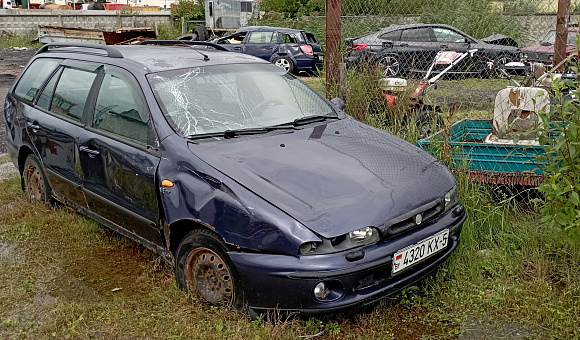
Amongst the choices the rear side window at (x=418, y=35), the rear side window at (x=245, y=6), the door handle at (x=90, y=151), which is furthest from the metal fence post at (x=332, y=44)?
the rear side window at (x=245, y=6)

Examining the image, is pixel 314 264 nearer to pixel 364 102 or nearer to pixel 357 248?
pixel 357 248

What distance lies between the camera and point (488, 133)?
19.3 feet

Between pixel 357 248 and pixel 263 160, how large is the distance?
0.83 m

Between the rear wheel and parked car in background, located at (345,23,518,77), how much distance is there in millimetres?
3558

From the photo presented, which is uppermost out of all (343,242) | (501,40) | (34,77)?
(501,40)

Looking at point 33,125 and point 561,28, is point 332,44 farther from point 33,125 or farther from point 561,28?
point 33,125

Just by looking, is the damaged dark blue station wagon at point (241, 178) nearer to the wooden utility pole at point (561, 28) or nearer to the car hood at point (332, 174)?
the car hood at point (332, 174)

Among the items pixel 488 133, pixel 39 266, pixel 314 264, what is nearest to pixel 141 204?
pixel 39 266

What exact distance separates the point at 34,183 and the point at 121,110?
1999 mm

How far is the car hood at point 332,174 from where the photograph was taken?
3.00 meters

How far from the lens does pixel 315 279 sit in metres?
2.86

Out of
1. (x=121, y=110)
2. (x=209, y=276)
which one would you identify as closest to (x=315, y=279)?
(x=209, y=276)

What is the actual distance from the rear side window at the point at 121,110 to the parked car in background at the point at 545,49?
4240 millimetres

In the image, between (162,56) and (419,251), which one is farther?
(162,56)
